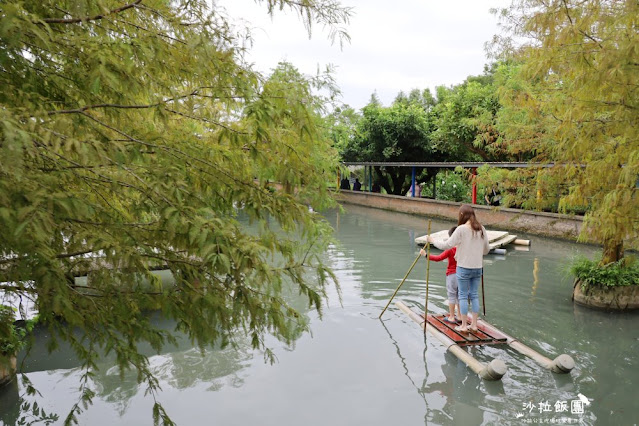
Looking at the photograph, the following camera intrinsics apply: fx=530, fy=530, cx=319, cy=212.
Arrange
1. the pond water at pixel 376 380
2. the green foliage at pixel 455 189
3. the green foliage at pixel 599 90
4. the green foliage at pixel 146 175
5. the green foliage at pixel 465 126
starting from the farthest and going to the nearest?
the green foliage at pixel 455 189, the green foliage at pixel 465 126, the pond water at pixel 376 380, the green foliage at pixel 599 90, the green foliage at pixel 146 175

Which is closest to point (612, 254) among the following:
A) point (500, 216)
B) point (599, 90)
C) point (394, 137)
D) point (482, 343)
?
point (482, 343)

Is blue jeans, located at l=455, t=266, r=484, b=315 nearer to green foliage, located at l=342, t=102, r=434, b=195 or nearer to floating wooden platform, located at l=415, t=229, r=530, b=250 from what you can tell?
floating wooden platform, located at l=415, t=229, r=530, b=250

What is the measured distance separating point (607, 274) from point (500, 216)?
9.28 m

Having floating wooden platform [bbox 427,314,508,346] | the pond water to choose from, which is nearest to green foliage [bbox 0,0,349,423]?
the pond water

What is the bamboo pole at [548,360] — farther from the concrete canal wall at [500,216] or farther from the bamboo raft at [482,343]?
the concrete canal wall at [500,216]

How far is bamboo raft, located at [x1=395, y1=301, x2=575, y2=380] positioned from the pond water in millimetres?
151

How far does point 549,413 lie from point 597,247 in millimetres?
9818

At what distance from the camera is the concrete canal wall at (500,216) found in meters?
14.4

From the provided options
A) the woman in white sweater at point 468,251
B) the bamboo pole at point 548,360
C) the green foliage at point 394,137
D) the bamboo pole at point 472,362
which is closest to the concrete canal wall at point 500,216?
the green foliage at point 394,137

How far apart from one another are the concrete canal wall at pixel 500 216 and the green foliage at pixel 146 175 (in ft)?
24.7

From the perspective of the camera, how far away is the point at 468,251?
231 inches

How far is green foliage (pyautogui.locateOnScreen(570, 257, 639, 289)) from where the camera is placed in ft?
25.3

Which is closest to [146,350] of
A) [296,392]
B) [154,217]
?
[296,392]

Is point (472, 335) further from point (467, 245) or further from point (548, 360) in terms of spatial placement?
point (467, 245)
